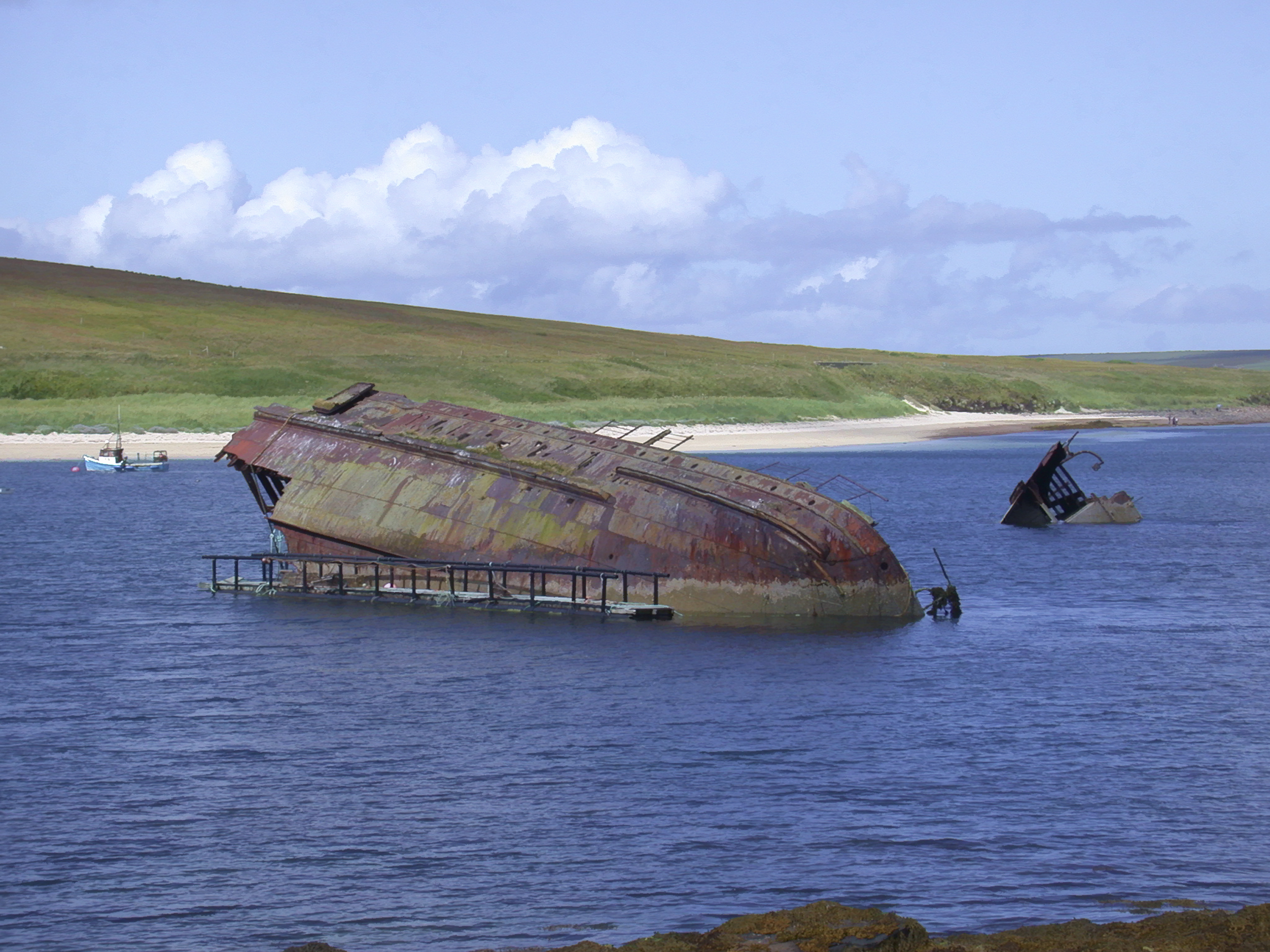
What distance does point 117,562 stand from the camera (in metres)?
48.5

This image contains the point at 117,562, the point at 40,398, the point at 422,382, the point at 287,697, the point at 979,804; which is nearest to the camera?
the point at 979,804

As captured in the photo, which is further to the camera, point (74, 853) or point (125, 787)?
point (125, 787)

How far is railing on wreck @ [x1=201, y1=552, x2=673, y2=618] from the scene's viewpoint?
33.8 m

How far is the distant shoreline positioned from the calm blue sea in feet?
170

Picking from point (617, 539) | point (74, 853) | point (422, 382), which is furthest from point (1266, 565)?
point (422, 382)

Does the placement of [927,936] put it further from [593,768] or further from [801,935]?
[593,768]

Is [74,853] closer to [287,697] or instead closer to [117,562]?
[287,697]

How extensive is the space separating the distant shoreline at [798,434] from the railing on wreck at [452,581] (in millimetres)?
45869

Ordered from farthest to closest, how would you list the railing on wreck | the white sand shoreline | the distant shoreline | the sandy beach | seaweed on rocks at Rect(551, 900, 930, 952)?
the sandy beach → the distant shoreline → the white sand shoreline → the railing on wreck → seaweed on rocks at Rect(551, 900, 930, 952)

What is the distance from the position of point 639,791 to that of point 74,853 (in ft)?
25.3

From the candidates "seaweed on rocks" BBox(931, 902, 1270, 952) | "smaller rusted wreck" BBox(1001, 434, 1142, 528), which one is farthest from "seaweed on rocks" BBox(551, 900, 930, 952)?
"smaller rusted wreck" BBox(1001, 434, 1142, 528)

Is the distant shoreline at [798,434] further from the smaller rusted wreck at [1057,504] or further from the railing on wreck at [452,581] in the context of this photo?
the railing on wreck at [452,581]

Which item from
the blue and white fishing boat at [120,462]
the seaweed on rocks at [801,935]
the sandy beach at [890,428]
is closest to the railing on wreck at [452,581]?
the seaweed on rocks at [801,935]

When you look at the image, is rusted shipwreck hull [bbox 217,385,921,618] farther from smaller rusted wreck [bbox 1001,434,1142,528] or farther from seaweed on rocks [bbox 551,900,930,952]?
smaller rusted wreck [bbox 1001,434,1142,528]
